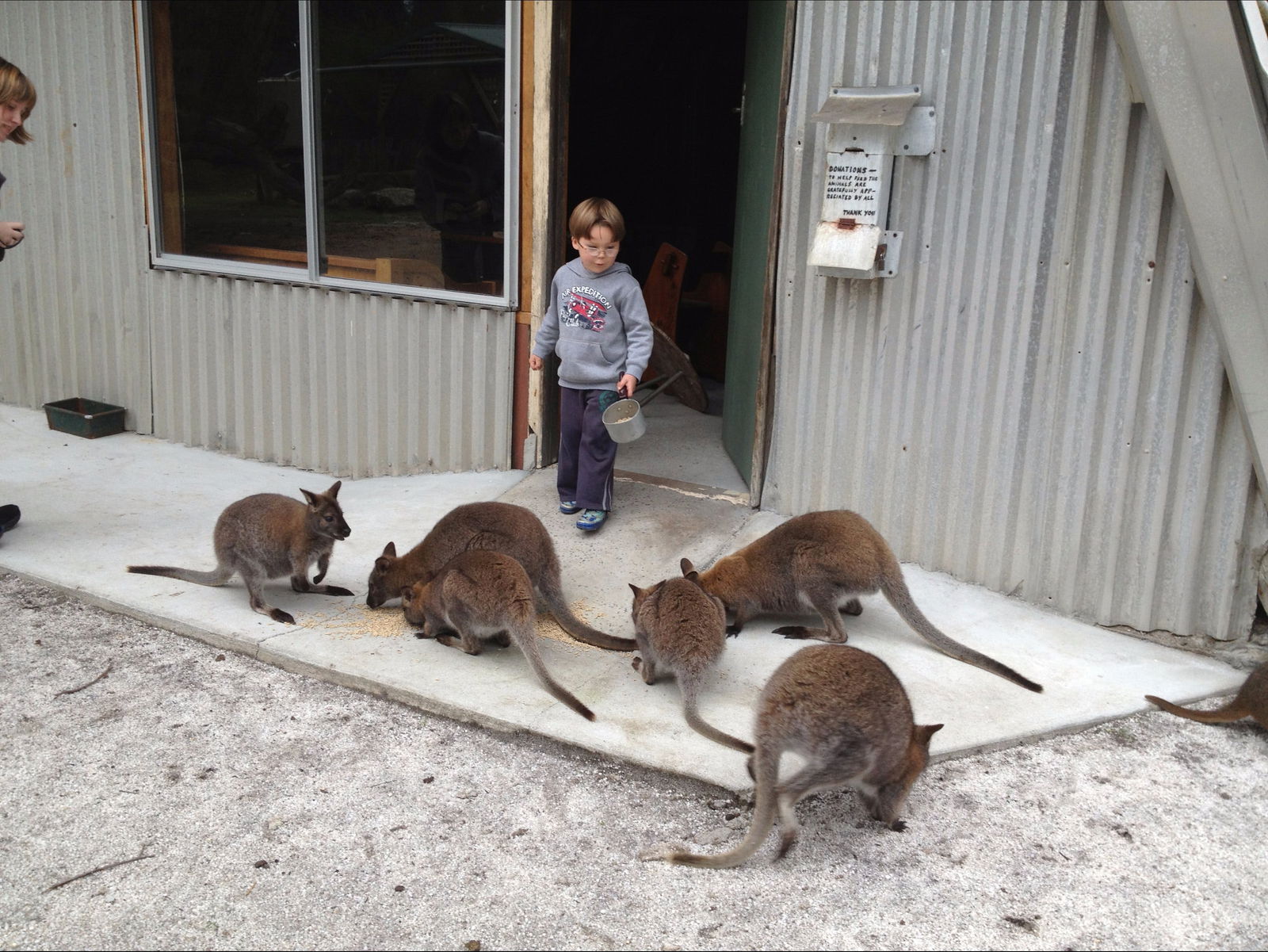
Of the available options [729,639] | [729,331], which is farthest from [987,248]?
[729,331]

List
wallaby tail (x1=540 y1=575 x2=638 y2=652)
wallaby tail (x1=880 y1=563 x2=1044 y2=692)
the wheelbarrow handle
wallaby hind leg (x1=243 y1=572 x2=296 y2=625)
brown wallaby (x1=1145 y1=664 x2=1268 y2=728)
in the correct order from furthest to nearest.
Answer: the wheelbarrow handle → wallaby hind leg (x1=243 y1=572 x2=296 y2=625) → wallaby tail (x1=540 y1=575 x2=638 y2=652) → wallaby tail (x1=880 y1=563 x2=1044 y2=692) → brown wallaby (x1=1145 y1=664 x2=1268 y2=728)

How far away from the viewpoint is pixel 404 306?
23.0 ft

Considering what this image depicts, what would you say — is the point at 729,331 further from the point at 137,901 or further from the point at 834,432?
the point at 137,901

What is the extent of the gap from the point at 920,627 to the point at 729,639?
0.86 metres

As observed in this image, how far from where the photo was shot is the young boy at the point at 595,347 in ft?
19.6

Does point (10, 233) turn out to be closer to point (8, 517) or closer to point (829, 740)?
point (8, 517)

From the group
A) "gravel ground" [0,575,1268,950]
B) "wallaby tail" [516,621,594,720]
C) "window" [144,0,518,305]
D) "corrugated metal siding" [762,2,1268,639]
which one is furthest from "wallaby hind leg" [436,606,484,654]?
"window" [144,0,518,305]

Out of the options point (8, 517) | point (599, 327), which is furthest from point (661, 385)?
point (8, 517)

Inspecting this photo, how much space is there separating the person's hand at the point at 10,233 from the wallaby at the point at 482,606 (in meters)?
2.69

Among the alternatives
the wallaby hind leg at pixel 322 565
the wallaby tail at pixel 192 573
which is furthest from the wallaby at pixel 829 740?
the wallaby tail at pixel 192 573

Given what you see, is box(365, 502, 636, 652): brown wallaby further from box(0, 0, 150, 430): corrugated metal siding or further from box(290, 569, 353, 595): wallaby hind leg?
box(0, 0, 150, 430): corrugated metal siding

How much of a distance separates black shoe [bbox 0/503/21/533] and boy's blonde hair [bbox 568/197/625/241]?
347 centimetres

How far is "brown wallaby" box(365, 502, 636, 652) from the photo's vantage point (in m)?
5.06

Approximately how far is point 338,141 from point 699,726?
4803mm
